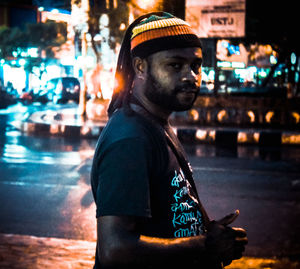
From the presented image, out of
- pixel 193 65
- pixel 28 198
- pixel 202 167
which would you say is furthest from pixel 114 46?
pixel 193 65

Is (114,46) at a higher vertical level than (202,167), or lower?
higher

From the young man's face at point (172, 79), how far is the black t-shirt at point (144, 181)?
4.0 inches

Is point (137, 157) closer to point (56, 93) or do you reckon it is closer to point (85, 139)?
point (85, 139)

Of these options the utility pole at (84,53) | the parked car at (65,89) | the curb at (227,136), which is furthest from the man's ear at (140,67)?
the parked car at (65,89)

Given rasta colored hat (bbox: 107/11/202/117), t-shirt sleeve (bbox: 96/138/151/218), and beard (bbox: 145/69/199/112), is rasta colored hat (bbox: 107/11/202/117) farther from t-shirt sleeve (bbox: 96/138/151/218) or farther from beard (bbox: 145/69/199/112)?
t-shirt sleeve (bbox: 96/138/151/218)

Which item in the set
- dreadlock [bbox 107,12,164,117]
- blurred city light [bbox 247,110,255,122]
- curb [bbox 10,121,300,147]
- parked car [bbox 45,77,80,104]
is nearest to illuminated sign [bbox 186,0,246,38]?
blurred city light [bbox 247,110,255,122]

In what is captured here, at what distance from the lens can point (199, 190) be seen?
25.5ft

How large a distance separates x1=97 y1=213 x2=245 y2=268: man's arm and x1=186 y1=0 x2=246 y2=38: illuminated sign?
1584 cm

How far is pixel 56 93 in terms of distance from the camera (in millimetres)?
33312

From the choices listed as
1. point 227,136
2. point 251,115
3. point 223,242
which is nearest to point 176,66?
point 223,242

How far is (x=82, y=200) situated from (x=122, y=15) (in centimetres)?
1312

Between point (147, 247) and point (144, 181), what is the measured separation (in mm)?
208

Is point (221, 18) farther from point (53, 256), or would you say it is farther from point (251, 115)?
point (53, 256)

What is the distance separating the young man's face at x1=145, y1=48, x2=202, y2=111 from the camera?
177 centimetres
